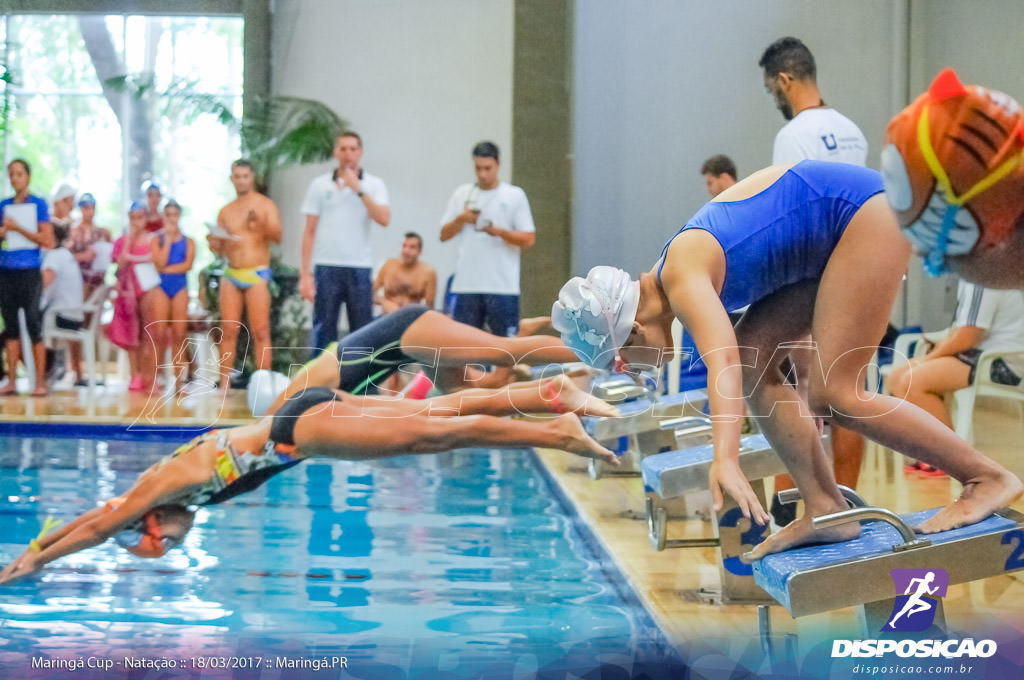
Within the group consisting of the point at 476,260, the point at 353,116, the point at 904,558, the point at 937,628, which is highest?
the point at 353,116

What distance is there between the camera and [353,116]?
104 inches

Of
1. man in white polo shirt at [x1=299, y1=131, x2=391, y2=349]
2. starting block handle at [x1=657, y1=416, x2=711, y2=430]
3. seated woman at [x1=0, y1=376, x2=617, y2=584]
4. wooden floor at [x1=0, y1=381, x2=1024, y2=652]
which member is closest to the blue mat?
wooden floor at [x1=0, y1=381, x2=1024, y2=652]

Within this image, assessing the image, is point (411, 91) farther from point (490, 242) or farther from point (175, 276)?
point (175, 276)

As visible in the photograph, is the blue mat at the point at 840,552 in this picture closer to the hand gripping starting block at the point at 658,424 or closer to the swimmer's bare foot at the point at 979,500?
the swimmer's bare foot at the point at 979,500

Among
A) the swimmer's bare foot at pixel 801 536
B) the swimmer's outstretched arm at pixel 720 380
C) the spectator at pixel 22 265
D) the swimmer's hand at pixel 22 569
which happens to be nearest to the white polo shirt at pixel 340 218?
the spectator at pixel 22 265

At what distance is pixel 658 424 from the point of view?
352 centimetres

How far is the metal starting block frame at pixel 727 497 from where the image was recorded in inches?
98.2

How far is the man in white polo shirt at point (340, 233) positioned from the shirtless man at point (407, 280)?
4cm

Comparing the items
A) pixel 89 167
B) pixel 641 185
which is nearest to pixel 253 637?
pixel 89 167

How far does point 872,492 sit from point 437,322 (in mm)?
1391

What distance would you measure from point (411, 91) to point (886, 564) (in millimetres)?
1623

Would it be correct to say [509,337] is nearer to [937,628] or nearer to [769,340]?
[769,340]

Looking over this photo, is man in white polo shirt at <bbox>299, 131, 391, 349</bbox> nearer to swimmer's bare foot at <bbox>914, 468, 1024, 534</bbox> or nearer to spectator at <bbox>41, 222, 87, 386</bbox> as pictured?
spectator at <bbox>41, 222, 87, 386</bbox>

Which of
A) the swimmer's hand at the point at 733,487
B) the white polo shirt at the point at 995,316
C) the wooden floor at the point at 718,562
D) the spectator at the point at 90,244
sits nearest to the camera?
the swimmer's hand at the point at 733,487
